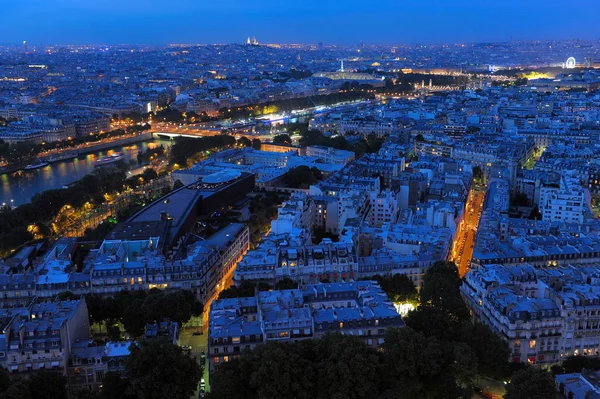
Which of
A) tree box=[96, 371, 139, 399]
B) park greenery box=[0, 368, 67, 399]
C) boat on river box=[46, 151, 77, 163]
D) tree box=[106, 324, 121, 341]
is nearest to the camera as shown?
park greenery box=[0, 368, 67, 399]

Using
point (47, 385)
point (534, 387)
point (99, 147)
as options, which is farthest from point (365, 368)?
point (99, 147)

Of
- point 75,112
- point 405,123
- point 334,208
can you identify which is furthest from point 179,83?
point 334,208

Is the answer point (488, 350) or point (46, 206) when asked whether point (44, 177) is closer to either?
point (46, 206)

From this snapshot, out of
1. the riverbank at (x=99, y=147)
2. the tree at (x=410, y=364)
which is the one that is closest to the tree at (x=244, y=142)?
the riverbank at (x=99, y=147)

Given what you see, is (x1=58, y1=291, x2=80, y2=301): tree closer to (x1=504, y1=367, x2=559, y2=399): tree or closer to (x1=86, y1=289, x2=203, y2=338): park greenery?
(x1=86, y1=289, x2=203, y2=338): park greenery

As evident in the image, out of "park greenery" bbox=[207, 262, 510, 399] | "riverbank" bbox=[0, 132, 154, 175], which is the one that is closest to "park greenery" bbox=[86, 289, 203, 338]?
"park greenery" bbox=[207, 262, 510, 399]

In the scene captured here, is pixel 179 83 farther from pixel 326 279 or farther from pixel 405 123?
pixel 326 279

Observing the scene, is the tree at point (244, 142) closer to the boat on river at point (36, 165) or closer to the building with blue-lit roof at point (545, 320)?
the boat on river at point (36, 165)
